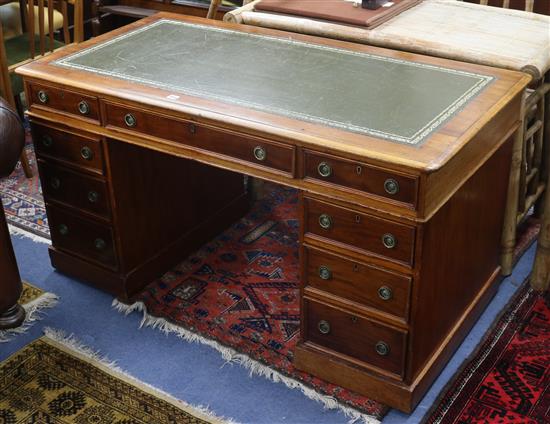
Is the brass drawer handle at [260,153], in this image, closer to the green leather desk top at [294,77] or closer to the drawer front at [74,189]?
the green leather desk top at [294,77]

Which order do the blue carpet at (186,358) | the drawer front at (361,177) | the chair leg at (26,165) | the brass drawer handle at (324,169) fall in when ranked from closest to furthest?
1. the drawer front at (361,177)
2. the brass drawer handle at (324,169)
3. the blue carpet at (186,358)
4. the chair leg at (26,165)

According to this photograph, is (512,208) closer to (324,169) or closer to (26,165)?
(324,169)

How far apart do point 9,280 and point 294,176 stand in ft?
3.43

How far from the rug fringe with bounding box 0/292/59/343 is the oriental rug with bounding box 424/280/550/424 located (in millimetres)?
1318

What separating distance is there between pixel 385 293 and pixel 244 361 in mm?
581

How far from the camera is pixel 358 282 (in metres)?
2.16

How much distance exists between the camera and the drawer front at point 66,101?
2.42 m

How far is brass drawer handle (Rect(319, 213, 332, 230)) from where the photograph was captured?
6.95 feet

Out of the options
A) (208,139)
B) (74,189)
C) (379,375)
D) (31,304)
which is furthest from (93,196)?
(379,375)

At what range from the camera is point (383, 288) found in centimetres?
212

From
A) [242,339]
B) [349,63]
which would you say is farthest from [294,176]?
[242,339]

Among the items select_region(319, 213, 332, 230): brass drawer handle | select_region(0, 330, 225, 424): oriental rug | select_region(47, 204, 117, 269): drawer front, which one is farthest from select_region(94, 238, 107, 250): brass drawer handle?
select_region(319, 213, 332, 230): brass drawer handle

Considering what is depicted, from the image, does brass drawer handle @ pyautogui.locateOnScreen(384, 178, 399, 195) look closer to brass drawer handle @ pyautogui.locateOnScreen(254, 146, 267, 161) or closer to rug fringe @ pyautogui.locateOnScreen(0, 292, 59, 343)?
brass drawer handle @ pyautogui.locateOnScreen(254, 146, 267, 161)

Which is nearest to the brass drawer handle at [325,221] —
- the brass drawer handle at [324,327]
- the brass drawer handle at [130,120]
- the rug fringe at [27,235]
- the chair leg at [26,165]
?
the brass drawer handle at [324,327]
